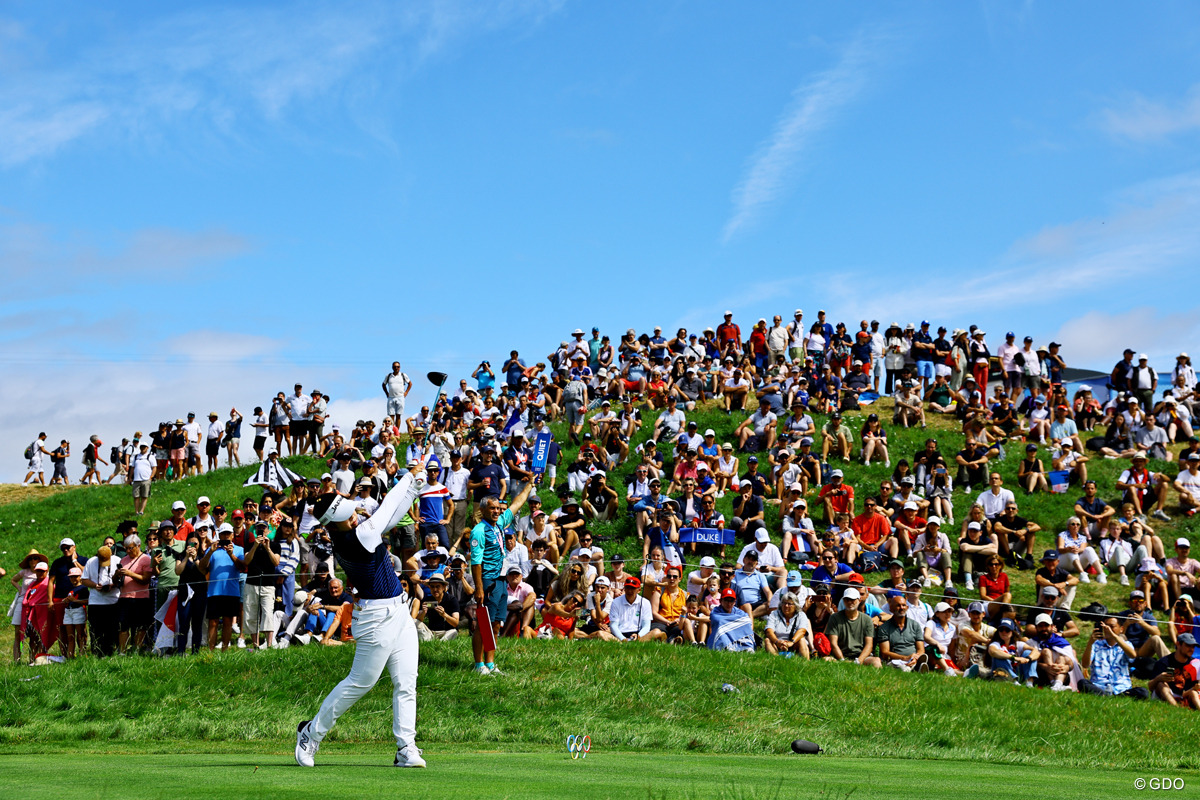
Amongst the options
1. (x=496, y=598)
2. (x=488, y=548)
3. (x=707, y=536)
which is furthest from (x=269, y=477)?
(x=488, y=548)

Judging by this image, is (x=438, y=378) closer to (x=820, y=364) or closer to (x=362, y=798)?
(x=362, y=798)

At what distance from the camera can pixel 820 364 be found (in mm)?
31578

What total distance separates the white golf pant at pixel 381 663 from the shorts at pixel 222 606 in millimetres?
8320

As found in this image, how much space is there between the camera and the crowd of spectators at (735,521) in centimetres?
1694

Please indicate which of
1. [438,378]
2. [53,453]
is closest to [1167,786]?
[438,378]

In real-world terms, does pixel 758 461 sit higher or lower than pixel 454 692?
higher

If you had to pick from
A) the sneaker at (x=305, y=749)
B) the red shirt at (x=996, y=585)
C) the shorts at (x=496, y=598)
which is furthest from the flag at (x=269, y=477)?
the sneaker at (x=305, y=749)

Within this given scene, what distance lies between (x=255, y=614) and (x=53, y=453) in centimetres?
2544

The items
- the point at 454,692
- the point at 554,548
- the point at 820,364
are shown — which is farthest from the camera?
the point at 820,364

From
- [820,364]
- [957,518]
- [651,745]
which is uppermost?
[820,364]

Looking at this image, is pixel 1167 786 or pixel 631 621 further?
pixel 631 621

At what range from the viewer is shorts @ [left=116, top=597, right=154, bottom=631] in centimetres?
1697

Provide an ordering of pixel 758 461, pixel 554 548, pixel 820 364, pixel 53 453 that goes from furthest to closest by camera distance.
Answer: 1. pixel 53 453
2. pixel 820 364
3. pixel 758 461
4. pixel 554 548

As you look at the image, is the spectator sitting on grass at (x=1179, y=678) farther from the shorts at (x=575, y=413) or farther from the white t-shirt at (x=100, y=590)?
the shorts at (x=575, y=413)
